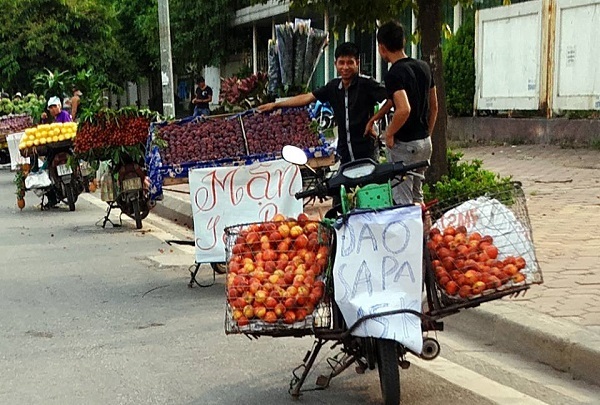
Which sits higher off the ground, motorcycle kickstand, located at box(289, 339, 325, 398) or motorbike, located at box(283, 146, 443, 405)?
motorbike, located at box(283, 146, 443, 405)

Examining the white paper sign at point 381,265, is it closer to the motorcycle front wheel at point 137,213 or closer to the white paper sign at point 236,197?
the white paper sign at point 236,197

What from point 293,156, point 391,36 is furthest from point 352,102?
point 293,156

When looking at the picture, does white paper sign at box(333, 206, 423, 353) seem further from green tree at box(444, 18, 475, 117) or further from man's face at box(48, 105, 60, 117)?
green tree at box(444, 18, 475, 117)

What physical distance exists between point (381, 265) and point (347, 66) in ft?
8.51

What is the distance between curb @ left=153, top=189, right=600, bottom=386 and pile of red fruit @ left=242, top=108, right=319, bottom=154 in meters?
3.06

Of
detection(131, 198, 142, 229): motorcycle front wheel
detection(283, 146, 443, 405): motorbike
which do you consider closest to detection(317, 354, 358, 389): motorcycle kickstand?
detection(283, 146, 443, 405): motorbike

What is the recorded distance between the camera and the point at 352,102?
6246 millimetres

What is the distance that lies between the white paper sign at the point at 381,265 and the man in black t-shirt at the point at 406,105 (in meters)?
1.75

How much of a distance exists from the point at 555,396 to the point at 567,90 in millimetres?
11014

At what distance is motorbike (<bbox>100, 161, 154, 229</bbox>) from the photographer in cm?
1012

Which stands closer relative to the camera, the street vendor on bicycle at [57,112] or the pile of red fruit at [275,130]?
the pile of red fruit at [275,130]

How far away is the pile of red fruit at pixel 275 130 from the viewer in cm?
806

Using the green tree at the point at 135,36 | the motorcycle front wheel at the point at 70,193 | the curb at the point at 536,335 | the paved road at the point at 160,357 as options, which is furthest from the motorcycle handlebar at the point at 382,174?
the green tree at the point at 135,36

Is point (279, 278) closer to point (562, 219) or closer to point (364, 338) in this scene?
point (364, 338)
